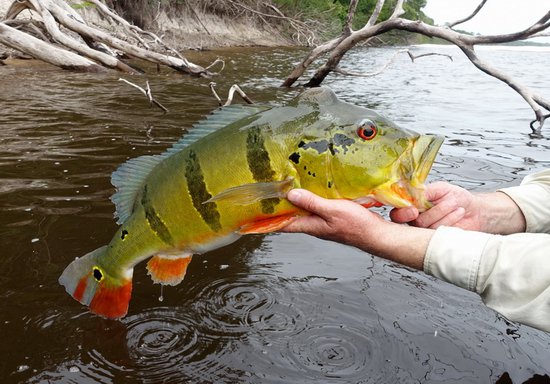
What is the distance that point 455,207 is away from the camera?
8.21ft

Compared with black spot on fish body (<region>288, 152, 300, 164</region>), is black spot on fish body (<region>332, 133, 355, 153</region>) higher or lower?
higher

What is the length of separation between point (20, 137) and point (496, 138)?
7.24 metres

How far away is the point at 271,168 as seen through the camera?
2061 millimetres

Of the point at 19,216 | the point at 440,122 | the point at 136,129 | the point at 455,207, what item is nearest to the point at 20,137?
the point at 136,129

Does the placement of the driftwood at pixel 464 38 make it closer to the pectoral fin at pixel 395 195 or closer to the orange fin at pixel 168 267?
the pectoral fin at pixel 395 195

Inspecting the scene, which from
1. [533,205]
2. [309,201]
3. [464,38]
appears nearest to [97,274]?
[309,201]

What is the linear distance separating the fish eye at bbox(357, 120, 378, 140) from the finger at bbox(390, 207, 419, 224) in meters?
0.39

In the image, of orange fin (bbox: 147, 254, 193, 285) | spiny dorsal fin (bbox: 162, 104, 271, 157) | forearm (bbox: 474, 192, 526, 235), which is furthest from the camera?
forearm (bbox: 474, 192, 526, 235)

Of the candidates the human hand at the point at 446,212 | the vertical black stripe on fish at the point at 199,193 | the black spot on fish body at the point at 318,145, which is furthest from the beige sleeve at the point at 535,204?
the vertical black stripe on fish at the point at 199,193

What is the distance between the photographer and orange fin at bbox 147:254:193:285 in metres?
2.46

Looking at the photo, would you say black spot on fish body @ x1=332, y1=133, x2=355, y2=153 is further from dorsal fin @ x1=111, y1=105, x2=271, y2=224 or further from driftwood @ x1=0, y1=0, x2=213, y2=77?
driftwood @ x1=0, y1=0, x2=213, y2=77

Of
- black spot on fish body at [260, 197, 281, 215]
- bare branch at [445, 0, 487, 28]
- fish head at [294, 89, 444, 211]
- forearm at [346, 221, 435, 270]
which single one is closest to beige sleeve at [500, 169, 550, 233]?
forearm at [346, 221, 435, 270]

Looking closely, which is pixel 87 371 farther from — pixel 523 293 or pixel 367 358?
pixel 523 293

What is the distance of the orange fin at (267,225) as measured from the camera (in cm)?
207
